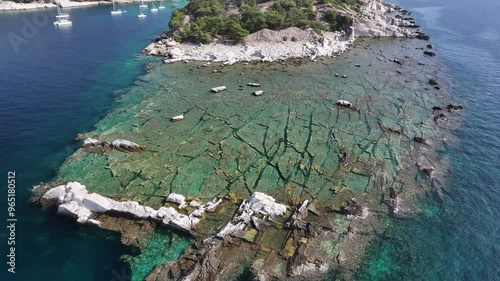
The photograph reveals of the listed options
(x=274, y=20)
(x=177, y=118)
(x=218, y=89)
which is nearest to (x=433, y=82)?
(x=274, y=20)

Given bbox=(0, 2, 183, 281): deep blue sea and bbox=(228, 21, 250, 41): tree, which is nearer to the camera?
bbox=(0, 2, 183, 281): deep blue sea

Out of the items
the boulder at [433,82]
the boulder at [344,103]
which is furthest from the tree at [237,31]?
the boulder at [433,82]

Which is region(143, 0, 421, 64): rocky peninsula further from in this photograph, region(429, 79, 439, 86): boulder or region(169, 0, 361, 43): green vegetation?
region(429, 79, 439, 86): boulder

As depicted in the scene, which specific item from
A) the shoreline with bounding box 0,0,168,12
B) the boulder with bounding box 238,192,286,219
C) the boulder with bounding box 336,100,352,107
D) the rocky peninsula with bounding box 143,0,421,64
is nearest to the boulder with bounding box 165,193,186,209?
the boulder with bounding box 238,192,286,219

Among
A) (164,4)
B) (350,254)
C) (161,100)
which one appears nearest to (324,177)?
(350,254)

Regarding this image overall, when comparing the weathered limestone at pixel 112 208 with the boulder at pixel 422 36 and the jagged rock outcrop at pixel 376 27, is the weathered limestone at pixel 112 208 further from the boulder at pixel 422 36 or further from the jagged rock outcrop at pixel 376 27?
the boulder at pixel 422 36

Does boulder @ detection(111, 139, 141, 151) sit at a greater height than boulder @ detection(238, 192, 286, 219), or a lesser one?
greater

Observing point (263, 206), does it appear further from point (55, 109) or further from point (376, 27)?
point (376, 27)
